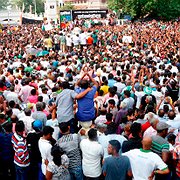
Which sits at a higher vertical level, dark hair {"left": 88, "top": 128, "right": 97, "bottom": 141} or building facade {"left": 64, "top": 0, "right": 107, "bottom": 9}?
building facade {"left": 64, "top": 0, "right": 107, "bottom": 9}

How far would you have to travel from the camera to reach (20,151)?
6414 millimetres

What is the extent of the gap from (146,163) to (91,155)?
3.24 ft

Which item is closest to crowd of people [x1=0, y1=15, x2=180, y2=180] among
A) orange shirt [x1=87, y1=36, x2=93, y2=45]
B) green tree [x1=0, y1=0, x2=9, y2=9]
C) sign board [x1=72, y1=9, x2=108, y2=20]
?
orange shirt [x1=87, y1=36, x2=93, y2=45]

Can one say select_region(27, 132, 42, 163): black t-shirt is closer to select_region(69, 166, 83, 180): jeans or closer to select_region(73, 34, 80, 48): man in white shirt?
select_region(69, 166, 83, 180): jeans

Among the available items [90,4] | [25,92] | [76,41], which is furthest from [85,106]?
[90,4]

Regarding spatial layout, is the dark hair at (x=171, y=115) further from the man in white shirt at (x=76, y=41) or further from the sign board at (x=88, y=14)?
the sign board at (x=88, y=14)

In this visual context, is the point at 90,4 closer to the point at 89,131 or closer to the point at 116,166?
the point at 89,131

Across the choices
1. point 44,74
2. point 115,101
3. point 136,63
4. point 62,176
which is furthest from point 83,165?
point 136,63

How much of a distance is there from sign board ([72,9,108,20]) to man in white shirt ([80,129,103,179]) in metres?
28.7

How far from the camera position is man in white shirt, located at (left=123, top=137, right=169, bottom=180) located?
17.0ft

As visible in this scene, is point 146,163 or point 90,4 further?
point 90,4

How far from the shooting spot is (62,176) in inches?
219

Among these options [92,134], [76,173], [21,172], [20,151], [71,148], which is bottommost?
[21,172]

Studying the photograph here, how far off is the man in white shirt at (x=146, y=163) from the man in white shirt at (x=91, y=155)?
27.8 inches
